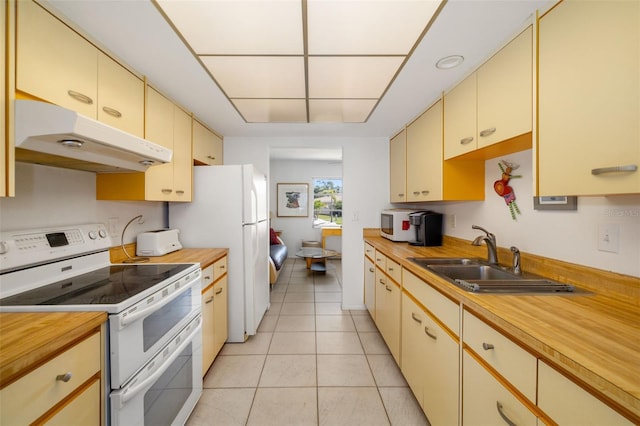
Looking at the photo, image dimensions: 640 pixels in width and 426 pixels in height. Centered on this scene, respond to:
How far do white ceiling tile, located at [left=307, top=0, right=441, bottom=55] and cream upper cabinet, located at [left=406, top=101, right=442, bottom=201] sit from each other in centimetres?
84

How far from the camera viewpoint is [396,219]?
8.75 feet

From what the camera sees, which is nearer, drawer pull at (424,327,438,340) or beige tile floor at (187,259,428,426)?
drawer pull at (424,327,438,340)

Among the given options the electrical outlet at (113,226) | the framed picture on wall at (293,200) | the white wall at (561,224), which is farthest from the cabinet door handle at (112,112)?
the framed picture on wall at (293,200)

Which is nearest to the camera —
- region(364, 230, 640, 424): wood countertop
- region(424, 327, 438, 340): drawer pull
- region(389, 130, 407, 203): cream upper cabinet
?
region(364, 230, 640, 424): wood countertop

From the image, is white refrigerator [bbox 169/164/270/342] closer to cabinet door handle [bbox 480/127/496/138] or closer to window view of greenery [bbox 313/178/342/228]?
cabinet door handle [bbox 480/127/496/138]

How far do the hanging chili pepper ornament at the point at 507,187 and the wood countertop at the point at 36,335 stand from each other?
2.22 meters

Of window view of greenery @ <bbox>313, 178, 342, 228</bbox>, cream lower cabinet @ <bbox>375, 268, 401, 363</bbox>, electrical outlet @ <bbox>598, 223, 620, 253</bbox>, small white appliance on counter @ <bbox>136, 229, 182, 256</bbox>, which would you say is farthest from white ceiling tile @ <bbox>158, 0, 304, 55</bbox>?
window view of greenery @ <bbox>313, 178, 342, 228</bbox>

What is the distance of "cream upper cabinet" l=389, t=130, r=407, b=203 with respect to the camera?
2.77 metres

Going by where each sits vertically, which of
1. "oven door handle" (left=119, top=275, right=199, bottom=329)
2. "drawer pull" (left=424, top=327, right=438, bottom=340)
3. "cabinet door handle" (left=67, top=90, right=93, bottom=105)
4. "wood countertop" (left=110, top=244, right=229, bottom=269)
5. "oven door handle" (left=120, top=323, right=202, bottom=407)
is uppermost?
"cabinet door handle" (left=67, top=90, right=93, bottom=105)

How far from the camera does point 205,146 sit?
8.77ft

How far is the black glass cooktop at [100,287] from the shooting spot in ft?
3.42

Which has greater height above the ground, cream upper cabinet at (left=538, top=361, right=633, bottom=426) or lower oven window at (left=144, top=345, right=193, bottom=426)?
cream upper cabinet at (left=538, top=361, right=633, bottom=426)

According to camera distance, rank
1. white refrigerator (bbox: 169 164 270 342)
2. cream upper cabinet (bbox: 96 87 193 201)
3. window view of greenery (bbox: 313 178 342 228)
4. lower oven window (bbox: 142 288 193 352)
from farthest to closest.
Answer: window view of greenery (bbox: 313 178 342 228) < white refrigerator (bbox: 169 164 270 342) < cream upper cabinet (bbox: 96 87 193 201) < lower oven window (bbox: 142 288 193 352)

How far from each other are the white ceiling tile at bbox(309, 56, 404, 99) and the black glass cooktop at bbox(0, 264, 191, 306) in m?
1.50
